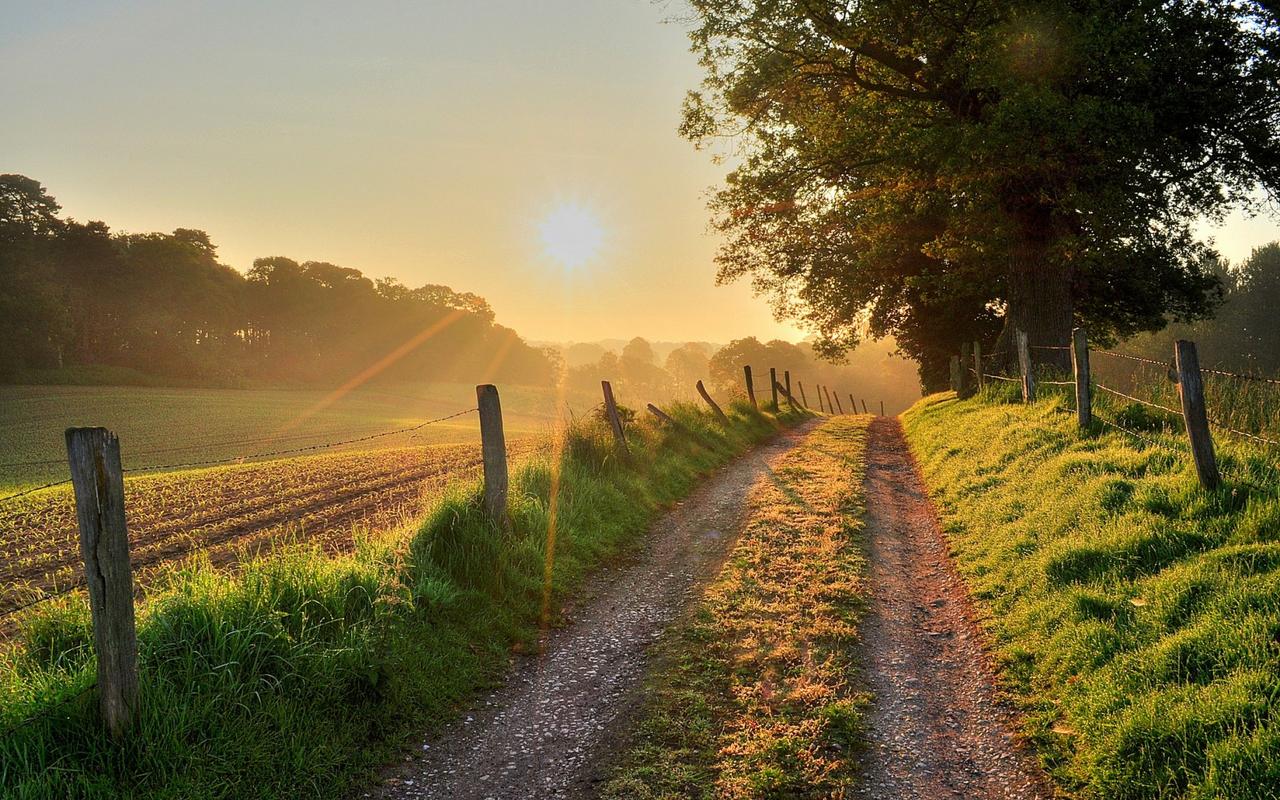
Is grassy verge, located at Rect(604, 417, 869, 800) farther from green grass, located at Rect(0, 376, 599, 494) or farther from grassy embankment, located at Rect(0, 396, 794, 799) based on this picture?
green grass, located at Rect(0, 376, 599, 494)

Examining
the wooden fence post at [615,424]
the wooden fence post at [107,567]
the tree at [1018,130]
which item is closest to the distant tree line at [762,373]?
the tree at [1018,130]

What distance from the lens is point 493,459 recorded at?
8.13 m

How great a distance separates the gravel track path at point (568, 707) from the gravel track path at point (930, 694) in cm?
194

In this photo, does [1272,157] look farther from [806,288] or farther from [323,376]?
[323,376]

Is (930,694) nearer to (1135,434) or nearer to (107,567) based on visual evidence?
(107,567)

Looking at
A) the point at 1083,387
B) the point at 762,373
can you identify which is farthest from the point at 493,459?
the point at 762,373

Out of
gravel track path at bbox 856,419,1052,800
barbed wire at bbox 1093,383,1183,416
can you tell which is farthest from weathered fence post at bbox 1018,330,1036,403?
gravel track path at bbox 856,419,1052,800

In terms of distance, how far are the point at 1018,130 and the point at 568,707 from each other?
13.7 meters

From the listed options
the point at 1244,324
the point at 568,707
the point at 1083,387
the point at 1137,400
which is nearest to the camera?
the point at 568,707

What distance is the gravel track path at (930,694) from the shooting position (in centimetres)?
416

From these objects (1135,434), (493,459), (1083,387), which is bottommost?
(1135,434)

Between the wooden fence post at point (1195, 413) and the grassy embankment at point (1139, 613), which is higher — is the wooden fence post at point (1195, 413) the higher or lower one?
the higher one

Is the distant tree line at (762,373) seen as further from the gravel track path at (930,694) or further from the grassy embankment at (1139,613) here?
the gravel track path at (930,694)

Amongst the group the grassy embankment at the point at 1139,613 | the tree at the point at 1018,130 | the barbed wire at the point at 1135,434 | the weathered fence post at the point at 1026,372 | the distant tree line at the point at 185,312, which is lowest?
the grassy embankment at the point at 1139,613
